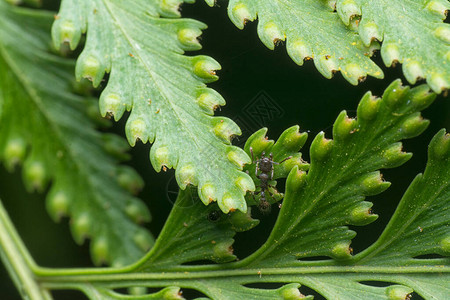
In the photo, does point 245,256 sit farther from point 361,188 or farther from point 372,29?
point 372,29

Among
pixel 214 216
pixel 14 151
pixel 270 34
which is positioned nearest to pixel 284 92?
pixel 270 34

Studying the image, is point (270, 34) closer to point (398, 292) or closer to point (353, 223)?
point (353, 223)

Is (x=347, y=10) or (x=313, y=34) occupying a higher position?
(x=347, y=10)

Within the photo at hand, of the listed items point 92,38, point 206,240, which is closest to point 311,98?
point 206,240

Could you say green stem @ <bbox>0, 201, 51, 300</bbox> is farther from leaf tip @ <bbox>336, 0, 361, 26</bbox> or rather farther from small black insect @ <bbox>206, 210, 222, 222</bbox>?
leaf tip @ <bbox>336, 0, 361, 26</bbox>

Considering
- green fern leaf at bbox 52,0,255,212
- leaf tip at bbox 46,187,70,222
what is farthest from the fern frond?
leaf tip at bbox 46,187,70,222

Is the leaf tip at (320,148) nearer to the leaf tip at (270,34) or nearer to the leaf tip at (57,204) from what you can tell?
the leaf tip at (270,34)
